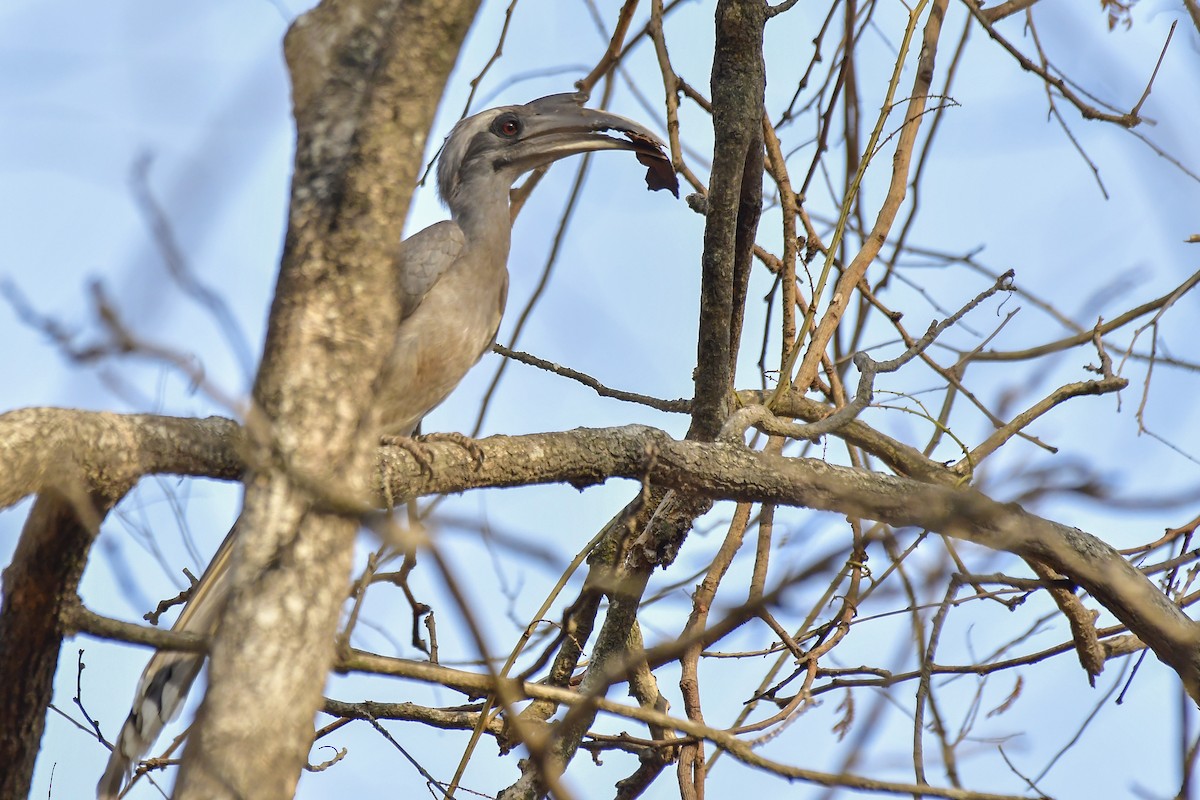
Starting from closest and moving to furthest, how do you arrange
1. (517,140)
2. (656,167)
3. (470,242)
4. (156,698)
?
(156,698)
(656,167)
(470,242)
(517,140)

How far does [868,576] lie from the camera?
12.0 feet

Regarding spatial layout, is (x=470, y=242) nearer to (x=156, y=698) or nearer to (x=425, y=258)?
(x=425, y=258)

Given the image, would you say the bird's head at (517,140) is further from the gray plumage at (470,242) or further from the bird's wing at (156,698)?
the bird's wing at (156,698)

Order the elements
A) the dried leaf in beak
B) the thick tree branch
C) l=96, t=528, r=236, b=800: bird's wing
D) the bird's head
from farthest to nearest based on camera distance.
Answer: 1. the bird's head
2. the dried leaf in beak
3. l=96, t=528, r=236, b=800: bird's wing
4. the thick tree branch

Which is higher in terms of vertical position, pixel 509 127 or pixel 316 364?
pixel 509 127

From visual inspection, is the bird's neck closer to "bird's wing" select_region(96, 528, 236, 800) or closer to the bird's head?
the bird's head

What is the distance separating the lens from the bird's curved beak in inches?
→ 167

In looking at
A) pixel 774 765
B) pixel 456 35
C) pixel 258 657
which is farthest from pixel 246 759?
pixel 456 35

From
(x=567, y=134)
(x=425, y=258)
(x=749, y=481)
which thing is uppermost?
(x=567, y=134)

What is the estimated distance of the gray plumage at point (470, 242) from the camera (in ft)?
13.5

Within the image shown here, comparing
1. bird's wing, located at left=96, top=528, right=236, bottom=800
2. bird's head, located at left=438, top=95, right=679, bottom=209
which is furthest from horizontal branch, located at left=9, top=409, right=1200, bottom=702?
bird's head, located at left=438, top=95, right=679, bottom=209

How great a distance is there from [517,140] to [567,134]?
25 centimetres

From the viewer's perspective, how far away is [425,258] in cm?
429

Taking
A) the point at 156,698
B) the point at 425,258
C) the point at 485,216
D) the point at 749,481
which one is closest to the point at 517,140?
the point at 485,216
